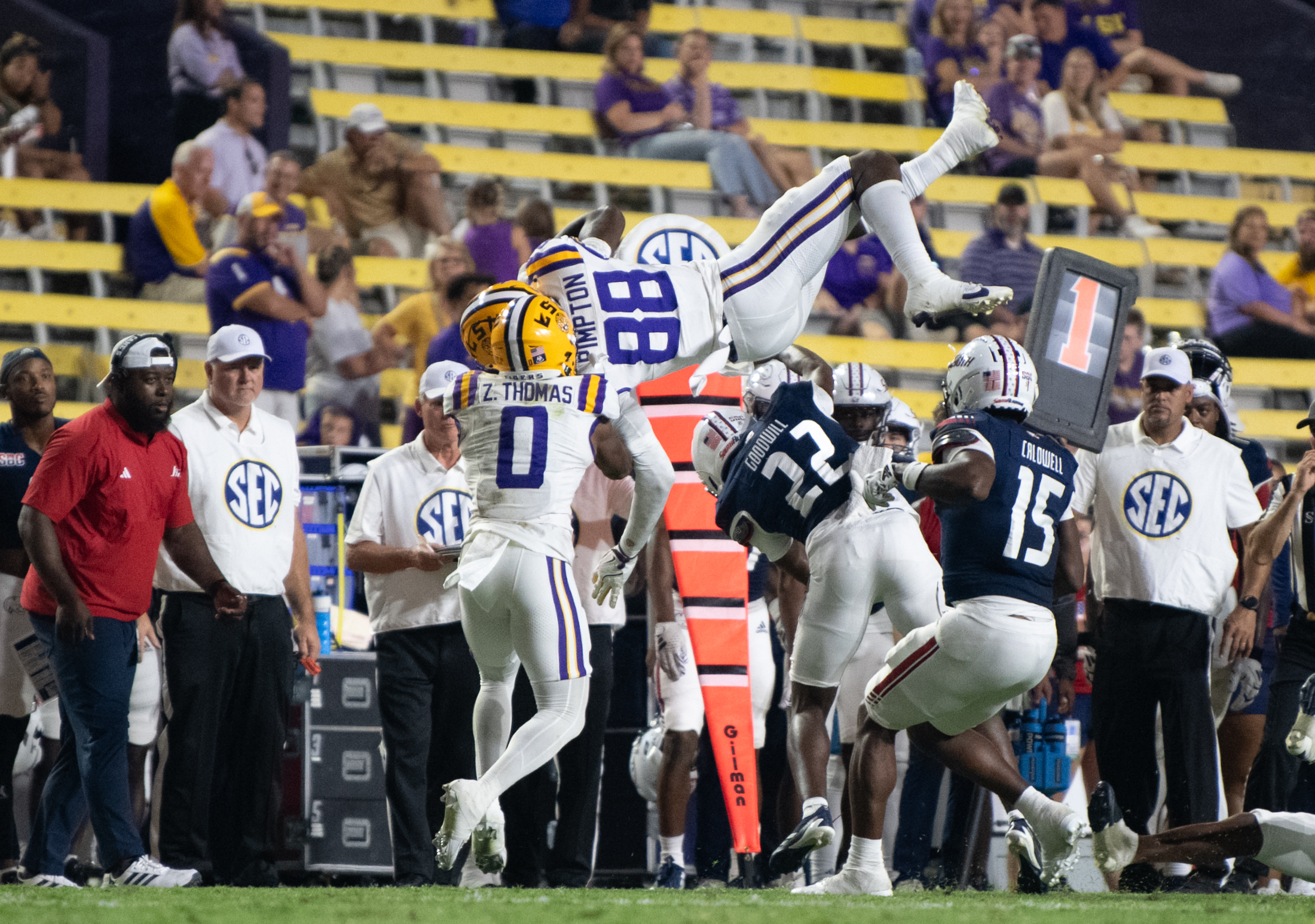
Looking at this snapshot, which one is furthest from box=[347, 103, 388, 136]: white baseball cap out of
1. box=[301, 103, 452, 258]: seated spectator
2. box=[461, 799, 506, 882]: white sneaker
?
box=[461, 799, 506, 882]: white sneaker

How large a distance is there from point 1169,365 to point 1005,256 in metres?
3.99

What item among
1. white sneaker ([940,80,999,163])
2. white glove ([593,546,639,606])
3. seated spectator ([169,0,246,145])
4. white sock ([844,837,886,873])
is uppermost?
seated spectator ([169,0,246,145])

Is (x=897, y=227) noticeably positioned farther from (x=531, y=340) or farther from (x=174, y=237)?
(x=174, y=237)

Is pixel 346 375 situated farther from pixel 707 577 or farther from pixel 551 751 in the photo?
pixel 551 751

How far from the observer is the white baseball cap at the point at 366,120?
9.84 m

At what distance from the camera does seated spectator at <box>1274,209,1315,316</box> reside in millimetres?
11656

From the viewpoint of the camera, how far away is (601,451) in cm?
545

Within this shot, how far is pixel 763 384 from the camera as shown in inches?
255

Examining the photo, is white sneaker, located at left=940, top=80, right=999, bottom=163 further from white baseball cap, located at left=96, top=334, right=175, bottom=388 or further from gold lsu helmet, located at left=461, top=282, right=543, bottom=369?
white baseball cap, located at left=96, top=334, right=175, bottom=388

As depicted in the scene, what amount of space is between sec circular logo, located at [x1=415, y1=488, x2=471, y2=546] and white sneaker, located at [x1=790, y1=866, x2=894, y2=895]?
2.04 metres

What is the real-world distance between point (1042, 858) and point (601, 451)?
6.40ft


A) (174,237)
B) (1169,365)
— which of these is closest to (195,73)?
(174,237)

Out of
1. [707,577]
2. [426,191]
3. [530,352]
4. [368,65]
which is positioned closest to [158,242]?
[426,191]

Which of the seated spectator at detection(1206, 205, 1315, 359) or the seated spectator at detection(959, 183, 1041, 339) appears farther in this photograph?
the seated spectator at detection(1206, 205, 1315, 359)
